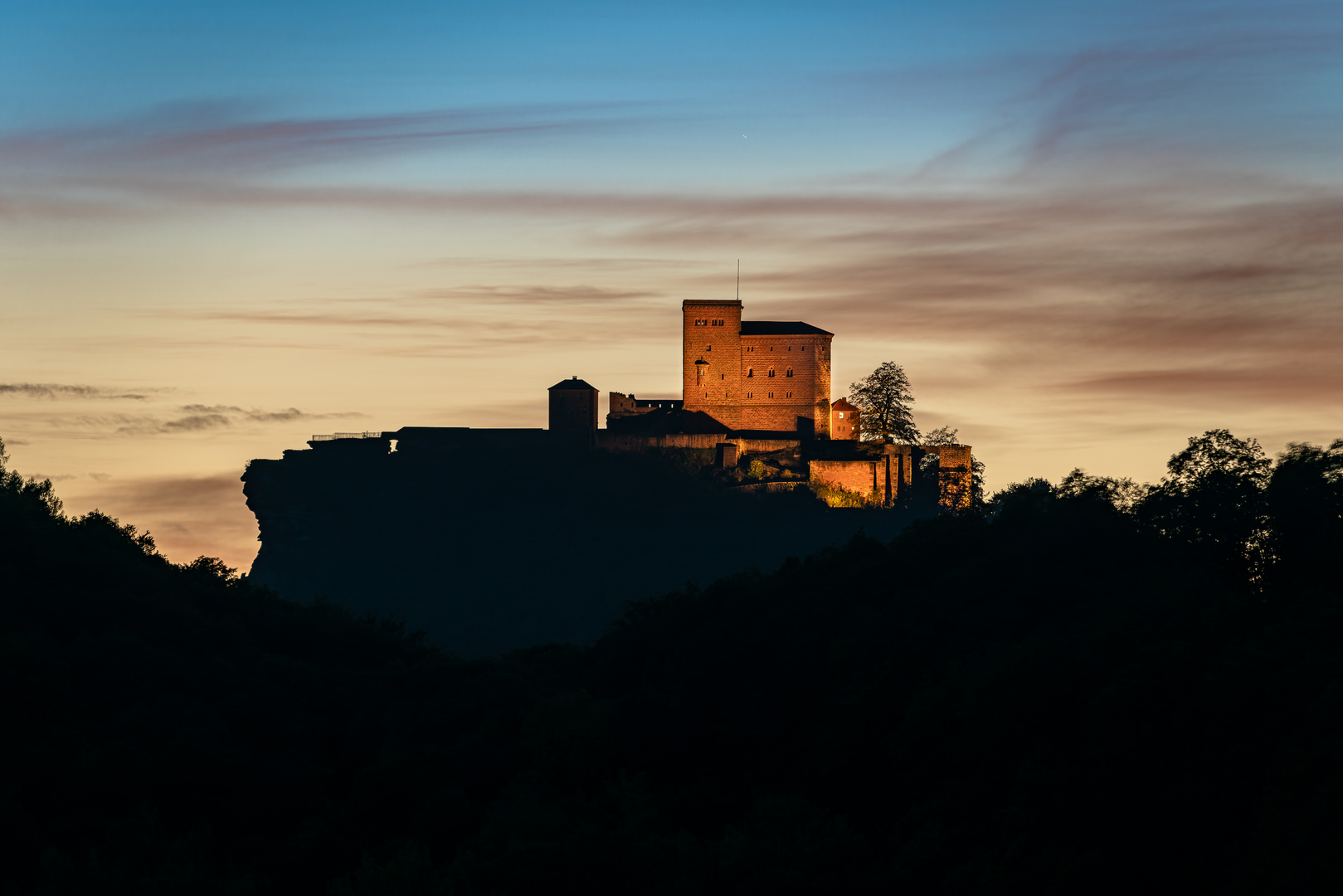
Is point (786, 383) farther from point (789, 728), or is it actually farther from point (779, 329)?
point (789, 728)

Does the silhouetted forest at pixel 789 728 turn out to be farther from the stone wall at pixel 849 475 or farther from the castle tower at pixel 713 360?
the castle tower at pixel 713 360

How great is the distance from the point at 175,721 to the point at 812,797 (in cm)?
1627

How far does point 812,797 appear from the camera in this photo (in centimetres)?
3381

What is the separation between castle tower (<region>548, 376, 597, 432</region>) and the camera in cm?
8250

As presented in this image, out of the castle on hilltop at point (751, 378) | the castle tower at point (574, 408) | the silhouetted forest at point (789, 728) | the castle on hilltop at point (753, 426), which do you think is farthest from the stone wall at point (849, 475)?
the silhouetted forest at point (789, 728)

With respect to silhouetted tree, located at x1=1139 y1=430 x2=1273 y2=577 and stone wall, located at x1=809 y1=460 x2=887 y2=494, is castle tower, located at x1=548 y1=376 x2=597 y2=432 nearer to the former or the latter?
stone wall, located at x1=809 y1=460 x2=887 y2=494

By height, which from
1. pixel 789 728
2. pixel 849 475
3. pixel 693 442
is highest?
pixel 693 442

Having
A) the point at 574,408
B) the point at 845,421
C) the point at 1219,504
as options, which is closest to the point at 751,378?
the point at 845,421

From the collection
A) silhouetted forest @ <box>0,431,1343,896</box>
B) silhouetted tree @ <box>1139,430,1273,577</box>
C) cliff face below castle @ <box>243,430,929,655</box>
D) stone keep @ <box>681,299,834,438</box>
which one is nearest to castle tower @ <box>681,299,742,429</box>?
stone keep @ <box>681,299,834,438</box>

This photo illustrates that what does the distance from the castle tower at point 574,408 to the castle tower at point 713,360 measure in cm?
653

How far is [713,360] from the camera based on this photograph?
8512cm

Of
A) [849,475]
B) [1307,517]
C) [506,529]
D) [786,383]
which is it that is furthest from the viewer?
[786,383]

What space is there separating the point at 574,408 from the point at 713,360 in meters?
9.37

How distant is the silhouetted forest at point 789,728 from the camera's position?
89.4ft
